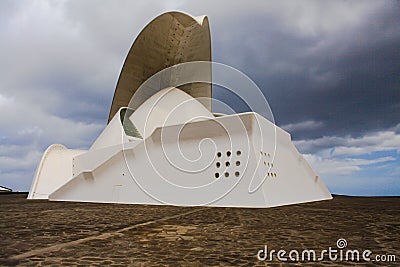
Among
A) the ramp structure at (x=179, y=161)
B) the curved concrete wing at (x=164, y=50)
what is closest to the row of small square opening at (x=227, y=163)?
the ramp structure at (x=179, y=161)

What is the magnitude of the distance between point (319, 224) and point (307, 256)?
80.2 inches

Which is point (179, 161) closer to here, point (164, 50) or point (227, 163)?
point (227, 163)

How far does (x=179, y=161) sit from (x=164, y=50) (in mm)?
9281

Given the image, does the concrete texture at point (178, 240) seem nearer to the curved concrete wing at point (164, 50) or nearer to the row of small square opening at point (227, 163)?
the row of small square opening at point (227, 163)

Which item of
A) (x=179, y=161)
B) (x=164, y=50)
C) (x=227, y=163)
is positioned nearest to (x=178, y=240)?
(x=227, y=163)

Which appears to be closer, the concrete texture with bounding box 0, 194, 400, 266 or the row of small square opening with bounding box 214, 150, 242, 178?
the concrete texture with bounding box 0, 194, 400, 266

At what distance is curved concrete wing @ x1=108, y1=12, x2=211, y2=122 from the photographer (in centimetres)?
1520

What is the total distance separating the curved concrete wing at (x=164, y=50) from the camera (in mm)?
15195

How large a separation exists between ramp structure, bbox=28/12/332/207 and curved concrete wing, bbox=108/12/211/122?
7cm

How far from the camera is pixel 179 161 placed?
862 cm

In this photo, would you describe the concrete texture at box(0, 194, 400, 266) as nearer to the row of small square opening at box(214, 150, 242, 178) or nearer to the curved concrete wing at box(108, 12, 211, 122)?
the row of small square opening at box(214, 150, 242, 178)

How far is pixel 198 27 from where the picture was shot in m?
15.7

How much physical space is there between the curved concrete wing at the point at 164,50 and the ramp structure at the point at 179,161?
0.23ft

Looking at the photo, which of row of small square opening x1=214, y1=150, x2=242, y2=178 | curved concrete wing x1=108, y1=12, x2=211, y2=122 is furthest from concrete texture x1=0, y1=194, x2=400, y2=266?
curved concrete wing x1=108, y1=12, x2=211, y2=122
